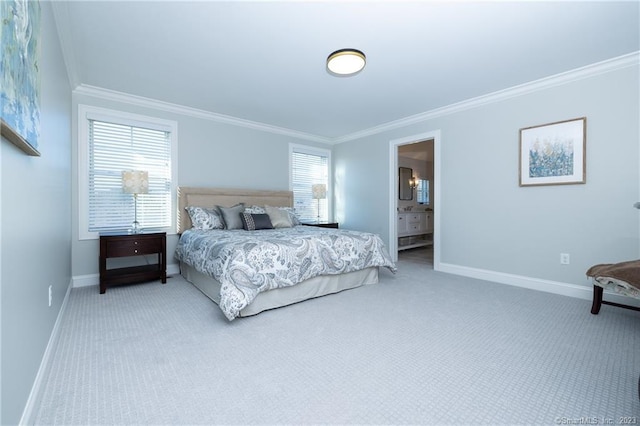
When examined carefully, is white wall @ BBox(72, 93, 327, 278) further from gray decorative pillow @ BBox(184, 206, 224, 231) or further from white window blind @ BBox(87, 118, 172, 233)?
gray decorative pillow @ BBox(184, 206, 224, 231)

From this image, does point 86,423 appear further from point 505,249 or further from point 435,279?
point 505,249

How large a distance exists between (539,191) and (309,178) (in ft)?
12.4

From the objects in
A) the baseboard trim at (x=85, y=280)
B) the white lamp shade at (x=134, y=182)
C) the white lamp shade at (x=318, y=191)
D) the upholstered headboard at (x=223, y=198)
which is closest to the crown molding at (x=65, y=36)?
the white lamp shade at (x=134, y=182)

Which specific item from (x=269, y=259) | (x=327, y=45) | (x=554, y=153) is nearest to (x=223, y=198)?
(x=269, y=259)

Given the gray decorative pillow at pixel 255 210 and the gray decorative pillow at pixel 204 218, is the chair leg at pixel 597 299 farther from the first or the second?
the gray decorative pillow at pixel 204 218

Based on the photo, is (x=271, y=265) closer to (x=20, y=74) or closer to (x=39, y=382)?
(x=39, y=382)

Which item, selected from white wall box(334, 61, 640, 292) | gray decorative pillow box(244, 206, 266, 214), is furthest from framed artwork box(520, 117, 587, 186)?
gray decorative pillow box(244, 206, 266, 214)

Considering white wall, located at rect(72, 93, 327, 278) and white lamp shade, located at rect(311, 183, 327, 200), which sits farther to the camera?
white lamp shade, located at rect(311, 183, 327, 200)

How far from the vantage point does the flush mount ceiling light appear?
2.57 m

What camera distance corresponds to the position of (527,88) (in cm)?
342

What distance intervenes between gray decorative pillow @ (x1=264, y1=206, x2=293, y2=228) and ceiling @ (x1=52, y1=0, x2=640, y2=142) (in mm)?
1596

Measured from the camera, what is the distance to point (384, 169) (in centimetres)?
514

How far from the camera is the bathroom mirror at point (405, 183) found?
737 centimetres

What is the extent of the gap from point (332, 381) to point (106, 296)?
283 centimetres
